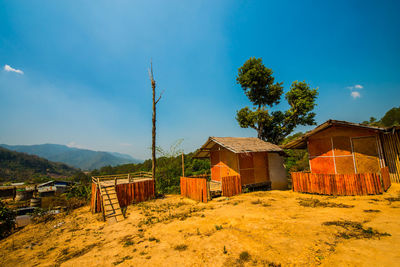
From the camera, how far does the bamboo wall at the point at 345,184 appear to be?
9.76 meters

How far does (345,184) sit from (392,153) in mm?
4527

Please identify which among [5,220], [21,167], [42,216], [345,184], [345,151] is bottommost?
[42,216]

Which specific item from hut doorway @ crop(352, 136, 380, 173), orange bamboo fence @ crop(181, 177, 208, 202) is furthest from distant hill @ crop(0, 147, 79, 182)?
hut doorway @ crop(352, 136, 380, 173)

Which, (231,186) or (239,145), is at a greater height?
(239,145)

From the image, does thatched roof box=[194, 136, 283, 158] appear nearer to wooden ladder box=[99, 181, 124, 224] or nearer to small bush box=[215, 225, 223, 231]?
small bush box=[215, 225, 223, 231]

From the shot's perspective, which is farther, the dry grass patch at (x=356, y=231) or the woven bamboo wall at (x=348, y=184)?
the woven bamboo wall at (x=348, y=184)

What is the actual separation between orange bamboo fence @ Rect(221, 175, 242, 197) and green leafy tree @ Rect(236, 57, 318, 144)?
12599mm

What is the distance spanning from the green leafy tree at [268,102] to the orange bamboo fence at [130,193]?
16592mm

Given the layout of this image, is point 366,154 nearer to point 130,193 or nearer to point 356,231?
point 356,231

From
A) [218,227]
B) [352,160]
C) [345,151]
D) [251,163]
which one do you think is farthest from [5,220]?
[352,160]

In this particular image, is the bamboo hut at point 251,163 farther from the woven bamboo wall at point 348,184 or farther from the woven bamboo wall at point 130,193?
the woven bamboo wall at point 130,193

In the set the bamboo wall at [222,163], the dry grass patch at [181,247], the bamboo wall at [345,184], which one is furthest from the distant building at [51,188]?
the bamboo wall at [345,184]

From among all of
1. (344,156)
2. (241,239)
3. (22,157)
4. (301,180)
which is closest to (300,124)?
(344,156)

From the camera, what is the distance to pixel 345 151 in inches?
492
